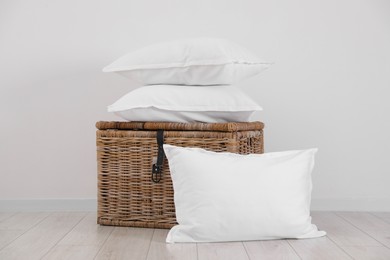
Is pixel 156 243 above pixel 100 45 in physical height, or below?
below

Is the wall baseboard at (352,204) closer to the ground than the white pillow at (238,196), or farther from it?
closer to the ground

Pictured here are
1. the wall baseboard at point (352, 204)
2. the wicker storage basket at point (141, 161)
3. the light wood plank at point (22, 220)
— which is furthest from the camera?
the wall baseboard at point (352, 204)

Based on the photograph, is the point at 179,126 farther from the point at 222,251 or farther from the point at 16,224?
Answer: the point at 16,224

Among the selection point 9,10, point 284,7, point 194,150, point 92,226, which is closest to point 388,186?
point 284,7

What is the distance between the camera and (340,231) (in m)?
2.27

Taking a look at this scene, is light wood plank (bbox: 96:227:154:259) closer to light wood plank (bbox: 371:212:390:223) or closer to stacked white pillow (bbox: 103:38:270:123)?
stacked white pillow (bbox: 103:38:270:123)

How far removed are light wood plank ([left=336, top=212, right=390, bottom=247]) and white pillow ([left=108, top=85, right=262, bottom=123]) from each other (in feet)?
1.96

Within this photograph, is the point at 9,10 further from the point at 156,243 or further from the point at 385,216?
the point at 385,216

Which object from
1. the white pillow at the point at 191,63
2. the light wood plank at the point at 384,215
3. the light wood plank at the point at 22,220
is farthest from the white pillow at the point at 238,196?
the light wood plank at the point at 22,220

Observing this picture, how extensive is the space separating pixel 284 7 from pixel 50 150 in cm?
121

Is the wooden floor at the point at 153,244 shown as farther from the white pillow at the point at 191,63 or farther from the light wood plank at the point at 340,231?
the white pillow at the point at 191,63

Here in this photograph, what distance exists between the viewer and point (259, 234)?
6.64ft

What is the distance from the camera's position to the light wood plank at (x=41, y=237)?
6.31 feet

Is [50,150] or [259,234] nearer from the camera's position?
[259,234]
